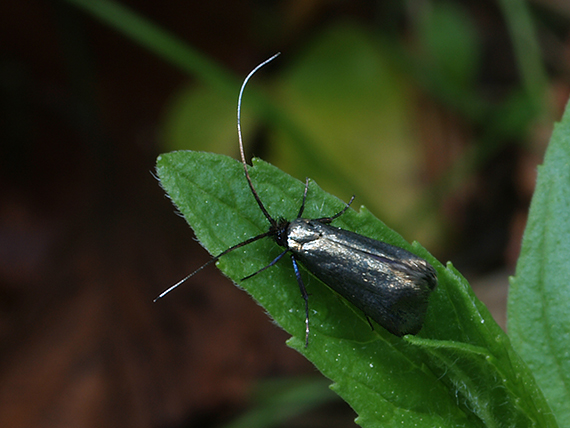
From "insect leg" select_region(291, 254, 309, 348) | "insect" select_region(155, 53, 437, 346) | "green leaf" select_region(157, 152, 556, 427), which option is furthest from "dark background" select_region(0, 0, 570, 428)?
"green leaf" select_region(157, 152, 556, 427)

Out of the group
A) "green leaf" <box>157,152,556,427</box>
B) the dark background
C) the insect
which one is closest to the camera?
"green leaf" <box>157,152,556,427</box>

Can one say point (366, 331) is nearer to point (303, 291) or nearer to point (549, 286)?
point (303, 291)

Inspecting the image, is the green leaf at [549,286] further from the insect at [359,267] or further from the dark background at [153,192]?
the dark background at [153,192]

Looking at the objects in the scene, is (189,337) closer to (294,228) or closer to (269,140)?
(269,140)

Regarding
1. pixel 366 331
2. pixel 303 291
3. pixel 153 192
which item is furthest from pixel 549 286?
pixel 153 192

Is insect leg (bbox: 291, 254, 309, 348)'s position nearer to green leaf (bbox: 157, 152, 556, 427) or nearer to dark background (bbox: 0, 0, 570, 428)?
green leaf (bbox: 157, 152, 556, 427)

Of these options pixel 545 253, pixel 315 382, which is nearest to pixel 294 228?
pixel 545 253

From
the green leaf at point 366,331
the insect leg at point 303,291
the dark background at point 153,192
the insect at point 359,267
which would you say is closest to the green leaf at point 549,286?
the green leaf at point 366,331
